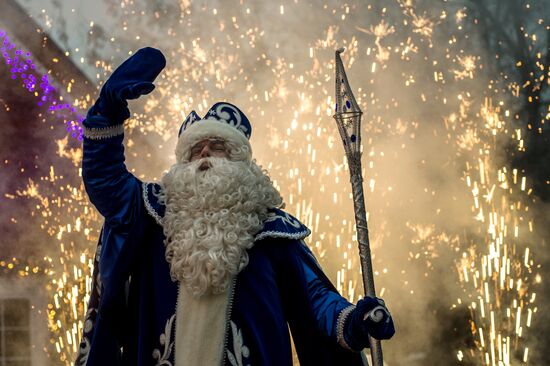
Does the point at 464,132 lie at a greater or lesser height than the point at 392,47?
lesser

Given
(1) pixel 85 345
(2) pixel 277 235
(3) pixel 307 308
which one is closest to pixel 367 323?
(3) pixel 307 308

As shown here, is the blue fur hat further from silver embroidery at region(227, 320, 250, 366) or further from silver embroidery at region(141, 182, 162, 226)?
silver embroidery at region(227, 320, 250, 366)

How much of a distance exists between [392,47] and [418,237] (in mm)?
2215

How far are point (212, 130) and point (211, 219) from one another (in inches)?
17.8

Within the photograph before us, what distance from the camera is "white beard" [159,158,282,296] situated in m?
3.64

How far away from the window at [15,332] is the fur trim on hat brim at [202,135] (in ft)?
19.4

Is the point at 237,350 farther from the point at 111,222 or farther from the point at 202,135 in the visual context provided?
the point at 202,135

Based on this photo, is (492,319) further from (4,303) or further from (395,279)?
(4,303)

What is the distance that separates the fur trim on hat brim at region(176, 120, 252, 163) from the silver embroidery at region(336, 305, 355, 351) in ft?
2.85

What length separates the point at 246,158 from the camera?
4.04m

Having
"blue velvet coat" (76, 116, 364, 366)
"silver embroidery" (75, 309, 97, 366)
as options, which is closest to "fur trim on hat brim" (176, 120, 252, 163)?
"blue velvet coat" (76, 116, 364, 366)

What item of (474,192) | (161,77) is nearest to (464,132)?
(474,192)

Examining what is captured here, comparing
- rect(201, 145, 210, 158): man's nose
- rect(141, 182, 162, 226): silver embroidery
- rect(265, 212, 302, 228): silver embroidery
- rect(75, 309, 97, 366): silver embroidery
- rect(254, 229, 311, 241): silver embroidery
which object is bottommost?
rect(75, 309, 97, 366): silver embroidery

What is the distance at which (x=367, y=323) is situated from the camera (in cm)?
346
